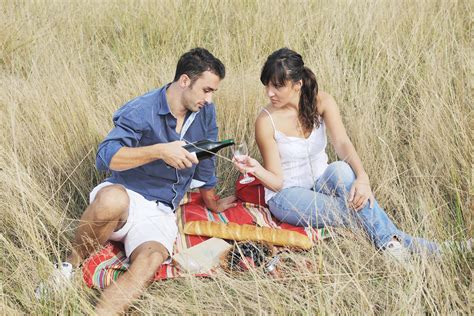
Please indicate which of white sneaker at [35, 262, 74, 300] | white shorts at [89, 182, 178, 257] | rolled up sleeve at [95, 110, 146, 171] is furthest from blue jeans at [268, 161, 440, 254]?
white sneaker at [35, 262, 74, 300]

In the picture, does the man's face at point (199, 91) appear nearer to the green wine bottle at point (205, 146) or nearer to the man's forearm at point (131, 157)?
the green wine bottle at point (205, 146)

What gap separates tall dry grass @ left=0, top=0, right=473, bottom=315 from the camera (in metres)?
2.98

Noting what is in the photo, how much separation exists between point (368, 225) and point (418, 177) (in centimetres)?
54

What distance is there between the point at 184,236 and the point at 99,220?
63 centimetres

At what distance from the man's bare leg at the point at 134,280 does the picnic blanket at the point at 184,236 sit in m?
0.08

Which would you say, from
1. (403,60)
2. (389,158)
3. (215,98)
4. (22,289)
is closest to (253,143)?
(215,98)

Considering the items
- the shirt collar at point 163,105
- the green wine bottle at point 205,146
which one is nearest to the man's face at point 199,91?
the shirt collar at point 163,105

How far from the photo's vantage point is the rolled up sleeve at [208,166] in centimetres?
395

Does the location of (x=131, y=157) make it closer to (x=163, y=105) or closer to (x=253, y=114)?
(x=163, y=105)

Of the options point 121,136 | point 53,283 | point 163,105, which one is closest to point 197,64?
point 163,105

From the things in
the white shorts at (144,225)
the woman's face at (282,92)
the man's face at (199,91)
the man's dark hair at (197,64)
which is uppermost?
the man's dark hair at (197,64)

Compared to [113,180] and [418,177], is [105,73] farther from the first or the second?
[418,177]

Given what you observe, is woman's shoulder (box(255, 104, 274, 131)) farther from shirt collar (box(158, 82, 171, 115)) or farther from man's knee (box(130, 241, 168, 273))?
man's knee (box(130, 241, 168, 273))

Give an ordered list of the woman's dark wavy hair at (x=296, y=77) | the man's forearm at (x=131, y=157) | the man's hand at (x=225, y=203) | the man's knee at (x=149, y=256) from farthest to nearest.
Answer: the man's hand at (x=225, y=203), the woman's dark wavy hair at (x=296, y=77), the man's forearm at (x=131, y=157), the man's knee at (x=149, y=256)
